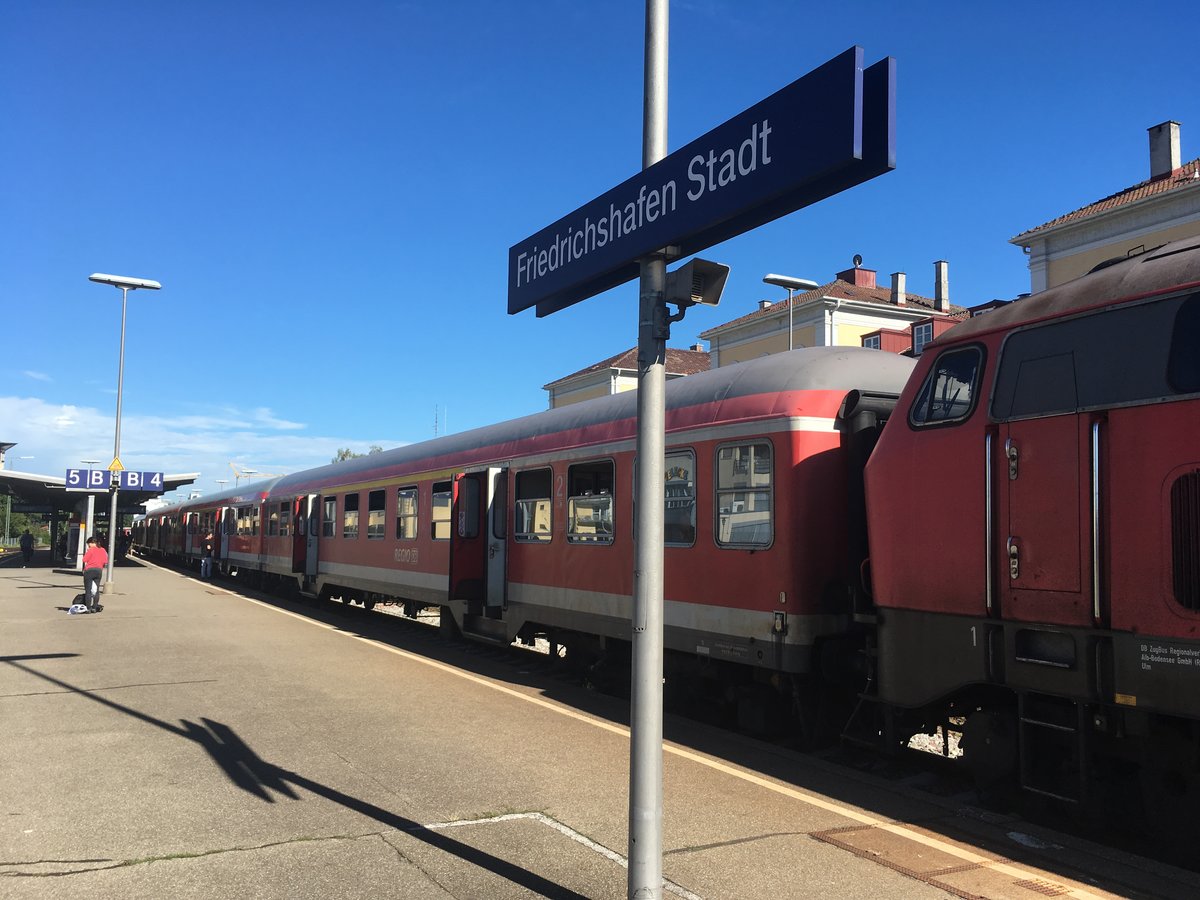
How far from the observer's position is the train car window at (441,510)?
44.4 feet

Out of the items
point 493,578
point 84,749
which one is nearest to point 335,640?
point 493,578

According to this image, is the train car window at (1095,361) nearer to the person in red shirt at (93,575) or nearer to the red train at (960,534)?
the red train at (960,534)

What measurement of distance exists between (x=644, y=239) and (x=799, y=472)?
11.4ft

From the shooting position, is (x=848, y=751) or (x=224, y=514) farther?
(x=224, y=514)

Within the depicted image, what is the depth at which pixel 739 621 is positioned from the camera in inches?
297

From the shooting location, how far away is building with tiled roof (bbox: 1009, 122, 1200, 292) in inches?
1034

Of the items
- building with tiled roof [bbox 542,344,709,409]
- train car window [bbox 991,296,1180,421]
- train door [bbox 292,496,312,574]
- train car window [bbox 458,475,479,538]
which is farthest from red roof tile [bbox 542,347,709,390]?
train car window [bbox 991,296,1180,421]

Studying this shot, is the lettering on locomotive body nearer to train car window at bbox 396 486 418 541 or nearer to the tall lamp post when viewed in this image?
train car window at bbox 396 486 418 541

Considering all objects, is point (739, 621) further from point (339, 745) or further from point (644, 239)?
point (644, 239)

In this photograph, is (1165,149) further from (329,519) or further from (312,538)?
(312,538)

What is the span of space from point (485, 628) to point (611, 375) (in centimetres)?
4148

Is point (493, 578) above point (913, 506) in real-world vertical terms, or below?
below

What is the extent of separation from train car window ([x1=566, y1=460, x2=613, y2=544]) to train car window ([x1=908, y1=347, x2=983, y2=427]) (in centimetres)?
407

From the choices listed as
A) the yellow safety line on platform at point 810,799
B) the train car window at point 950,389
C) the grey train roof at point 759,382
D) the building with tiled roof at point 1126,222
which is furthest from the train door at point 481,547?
the building with tiled roof at point 1126,222
